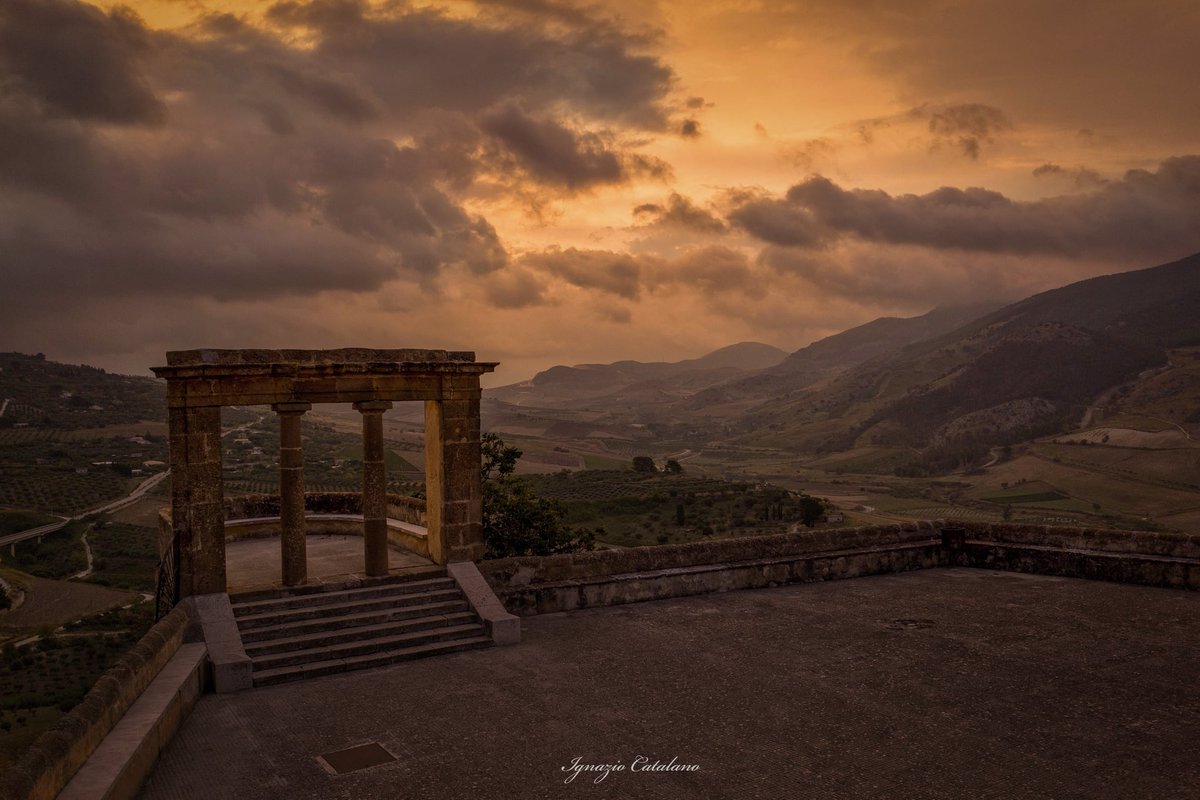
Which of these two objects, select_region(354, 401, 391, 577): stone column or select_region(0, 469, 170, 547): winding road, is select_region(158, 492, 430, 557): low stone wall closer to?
select_region(354, 401, 391, 577): stone column

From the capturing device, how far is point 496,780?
8.38 metres

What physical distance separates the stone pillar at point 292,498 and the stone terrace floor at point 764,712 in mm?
2776

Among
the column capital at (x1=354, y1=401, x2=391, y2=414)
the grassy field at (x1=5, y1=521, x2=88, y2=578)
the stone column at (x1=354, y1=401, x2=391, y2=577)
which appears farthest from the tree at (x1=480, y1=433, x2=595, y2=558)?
the grassy field at (x1=5, y1=521, x2=88, y2=578)

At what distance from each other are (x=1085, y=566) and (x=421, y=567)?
13.5 meters

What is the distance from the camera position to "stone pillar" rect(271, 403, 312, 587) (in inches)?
549

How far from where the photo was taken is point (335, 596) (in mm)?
13680

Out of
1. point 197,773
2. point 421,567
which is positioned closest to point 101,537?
point 421,567

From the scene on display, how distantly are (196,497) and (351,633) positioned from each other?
3462 mm

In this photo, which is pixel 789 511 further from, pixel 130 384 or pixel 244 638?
pixel 130 384

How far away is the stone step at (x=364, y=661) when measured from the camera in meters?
11.7

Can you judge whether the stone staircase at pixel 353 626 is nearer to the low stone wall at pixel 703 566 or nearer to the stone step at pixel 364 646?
the stone step at pixel 364 646

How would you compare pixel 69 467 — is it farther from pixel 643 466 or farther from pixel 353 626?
pixel 353 626

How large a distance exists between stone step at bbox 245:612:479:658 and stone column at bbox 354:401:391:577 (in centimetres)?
161

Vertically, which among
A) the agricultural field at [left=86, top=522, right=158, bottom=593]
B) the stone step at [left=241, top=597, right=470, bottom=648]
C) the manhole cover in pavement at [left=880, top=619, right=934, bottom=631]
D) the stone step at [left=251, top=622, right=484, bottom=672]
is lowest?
the agricultural field at [left=86, top=522, right=158, bottom=593]
